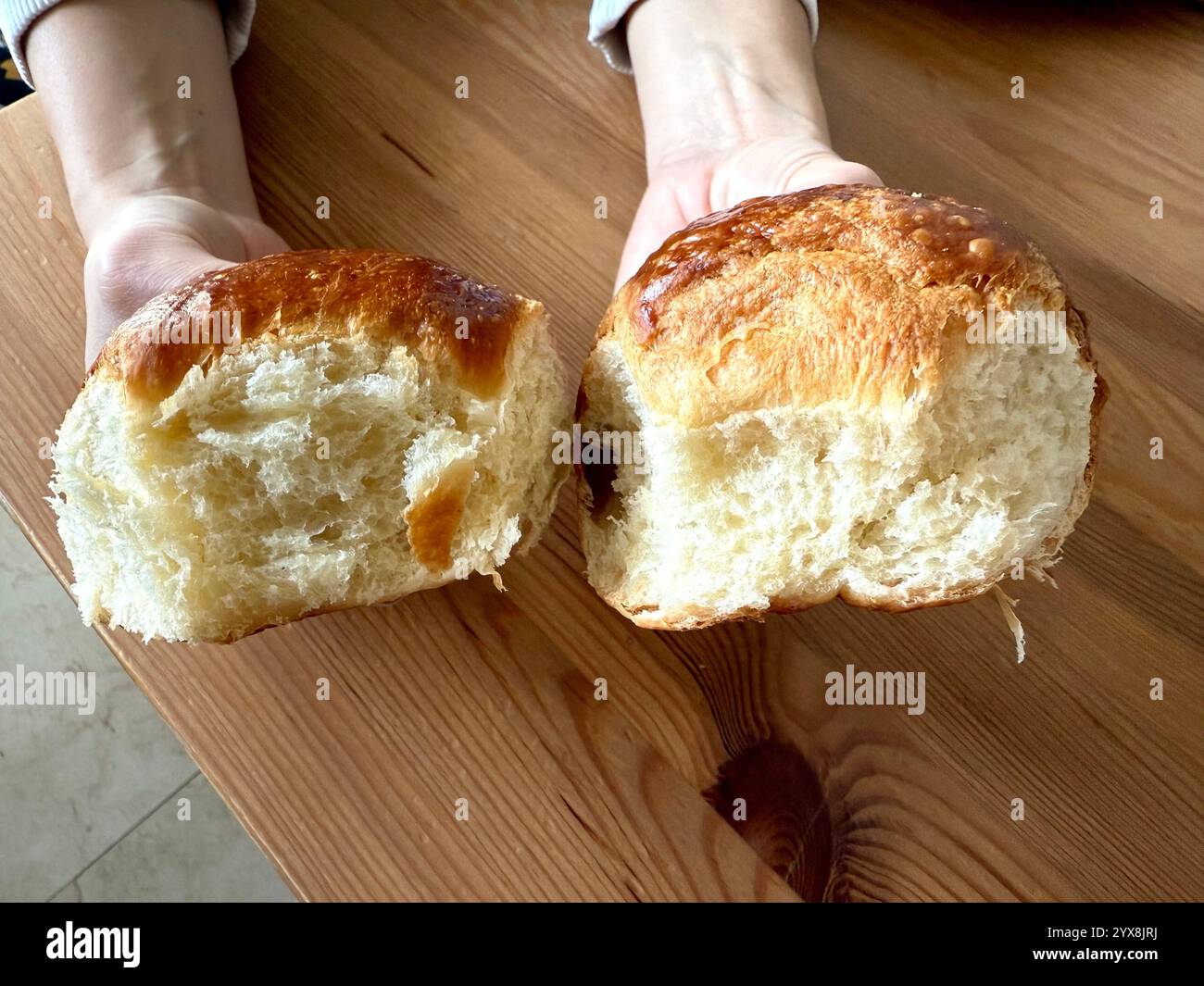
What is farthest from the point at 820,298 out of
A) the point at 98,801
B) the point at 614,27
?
the point at 98,801

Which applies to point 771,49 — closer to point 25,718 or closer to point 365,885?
point 365,885

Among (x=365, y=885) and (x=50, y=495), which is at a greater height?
(x=50, y=495)

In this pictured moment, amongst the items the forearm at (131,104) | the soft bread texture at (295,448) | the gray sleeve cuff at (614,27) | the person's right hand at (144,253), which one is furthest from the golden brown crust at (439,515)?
the gray sleeve cuff at (614,27)

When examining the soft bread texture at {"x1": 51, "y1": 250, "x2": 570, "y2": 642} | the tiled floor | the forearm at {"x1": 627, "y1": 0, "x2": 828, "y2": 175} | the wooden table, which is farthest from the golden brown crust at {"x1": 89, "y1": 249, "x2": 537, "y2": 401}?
the tiled floor

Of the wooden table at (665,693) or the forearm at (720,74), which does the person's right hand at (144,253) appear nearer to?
the wooden table at (665,693)

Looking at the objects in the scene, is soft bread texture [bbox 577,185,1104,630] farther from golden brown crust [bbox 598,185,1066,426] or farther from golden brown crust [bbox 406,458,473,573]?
golden brown crust [bbox 406,458,473,573]

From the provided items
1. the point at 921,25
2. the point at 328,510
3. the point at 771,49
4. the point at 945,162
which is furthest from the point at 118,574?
the point at 921,25
